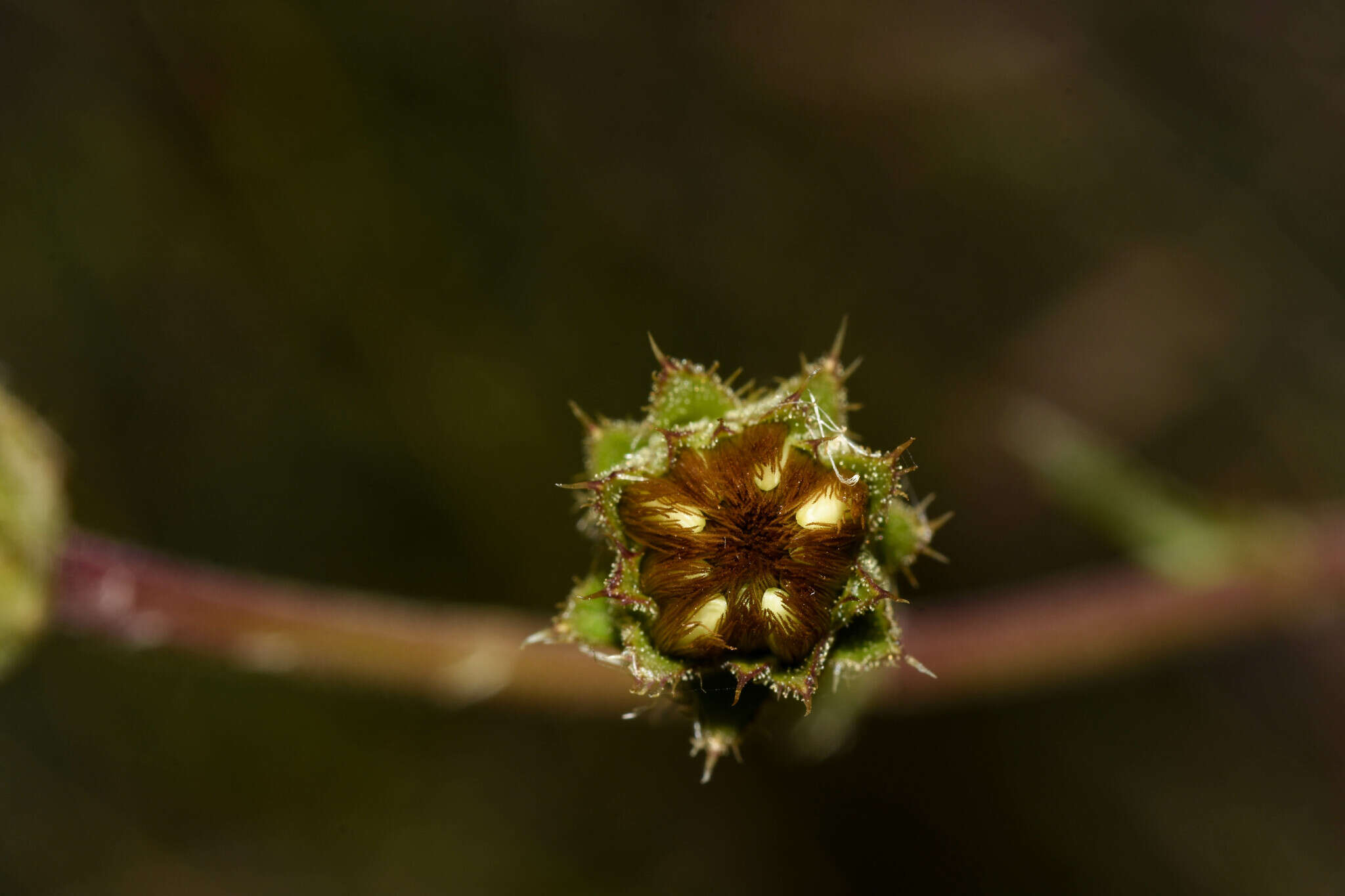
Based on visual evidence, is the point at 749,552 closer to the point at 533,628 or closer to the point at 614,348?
the point at 533,628

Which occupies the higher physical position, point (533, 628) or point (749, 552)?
point (533, 628)

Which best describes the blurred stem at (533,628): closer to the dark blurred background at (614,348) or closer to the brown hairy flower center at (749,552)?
the brown hairy flower center at (749,552)

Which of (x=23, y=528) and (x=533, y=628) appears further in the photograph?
(x=533, y=628)

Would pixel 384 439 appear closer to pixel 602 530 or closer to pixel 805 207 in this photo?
pixel 805 207

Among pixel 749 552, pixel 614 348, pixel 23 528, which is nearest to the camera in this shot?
pixel 749 552

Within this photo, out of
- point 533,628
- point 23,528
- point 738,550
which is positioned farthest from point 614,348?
point 738,550

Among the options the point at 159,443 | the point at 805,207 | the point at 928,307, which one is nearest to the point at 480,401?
the point at 159,443
